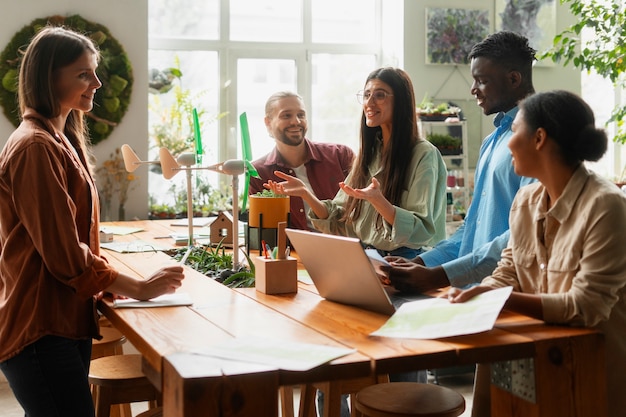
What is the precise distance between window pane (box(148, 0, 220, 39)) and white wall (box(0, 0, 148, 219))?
0.59 m

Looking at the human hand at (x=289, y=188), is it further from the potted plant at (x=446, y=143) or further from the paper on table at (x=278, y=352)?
the potted plant at (x=446, y=143)

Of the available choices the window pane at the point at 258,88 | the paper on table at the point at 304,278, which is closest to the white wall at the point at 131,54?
the window pane at the point at 258,88

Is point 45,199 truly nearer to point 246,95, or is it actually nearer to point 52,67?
point 52,67

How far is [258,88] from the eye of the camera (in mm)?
6719

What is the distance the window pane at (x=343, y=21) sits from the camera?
6.91 metres

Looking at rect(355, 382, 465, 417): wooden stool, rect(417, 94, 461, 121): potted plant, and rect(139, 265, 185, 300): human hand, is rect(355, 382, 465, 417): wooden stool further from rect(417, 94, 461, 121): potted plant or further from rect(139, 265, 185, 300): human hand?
rect(417, 94, 461, 121): potted plant

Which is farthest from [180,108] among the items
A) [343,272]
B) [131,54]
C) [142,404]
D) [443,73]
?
[343,272]

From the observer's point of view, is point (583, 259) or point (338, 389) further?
point (338, 389)

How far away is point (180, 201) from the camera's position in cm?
619

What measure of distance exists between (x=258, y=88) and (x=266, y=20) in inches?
22.2

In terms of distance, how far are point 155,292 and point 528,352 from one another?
96cm

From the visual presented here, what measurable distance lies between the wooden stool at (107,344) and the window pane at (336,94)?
156 inches

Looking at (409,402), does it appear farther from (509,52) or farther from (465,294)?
(509,52)

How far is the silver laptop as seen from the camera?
1.91 meters
